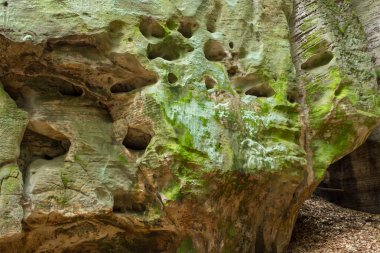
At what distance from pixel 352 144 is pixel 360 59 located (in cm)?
144

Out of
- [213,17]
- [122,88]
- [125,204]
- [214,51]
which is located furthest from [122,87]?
[213,17]

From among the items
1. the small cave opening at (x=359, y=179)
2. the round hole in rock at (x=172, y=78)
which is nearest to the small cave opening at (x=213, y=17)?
the round hole in rock at (x=172, y=78)

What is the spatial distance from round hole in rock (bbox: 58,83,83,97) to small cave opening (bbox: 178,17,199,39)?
159cm

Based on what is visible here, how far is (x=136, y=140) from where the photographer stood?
6.17m

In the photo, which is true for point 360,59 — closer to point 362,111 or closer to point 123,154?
point 362,111

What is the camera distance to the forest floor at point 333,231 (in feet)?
23.6

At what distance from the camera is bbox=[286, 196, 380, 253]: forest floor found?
7.21 m

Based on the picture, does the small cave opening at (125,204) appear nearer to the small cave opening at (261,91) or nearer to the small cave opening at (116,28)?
the small cave opening at (116,28)

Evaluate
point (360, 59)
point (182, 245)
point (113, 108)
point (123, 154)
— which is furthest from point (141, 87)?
point (360, 59)

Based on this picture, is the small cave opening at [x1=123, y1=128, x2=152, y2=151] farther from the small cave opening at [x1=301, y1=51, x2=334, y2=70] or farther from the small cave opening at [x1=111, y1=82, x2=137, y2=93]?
the small cave opening at [x1=301, y1=51, x2=334, y2=70]

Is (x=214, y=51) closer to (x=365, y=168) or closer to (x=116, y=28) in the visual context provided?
(x=116, y=28)

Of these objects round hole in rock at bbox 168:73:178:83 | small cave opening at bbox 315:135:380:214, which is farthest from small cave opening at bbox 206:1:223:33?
small cave opening at bbox 315:135:380:214

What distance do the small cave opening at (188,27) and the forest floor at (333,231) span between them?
3616 mm

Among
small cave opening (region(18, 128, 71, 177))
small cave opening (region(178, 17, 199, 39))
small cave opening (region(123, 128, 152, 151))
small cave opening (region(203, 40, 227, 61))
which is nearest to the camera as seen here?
small cave opening (region(18, 128, 71, 177))
